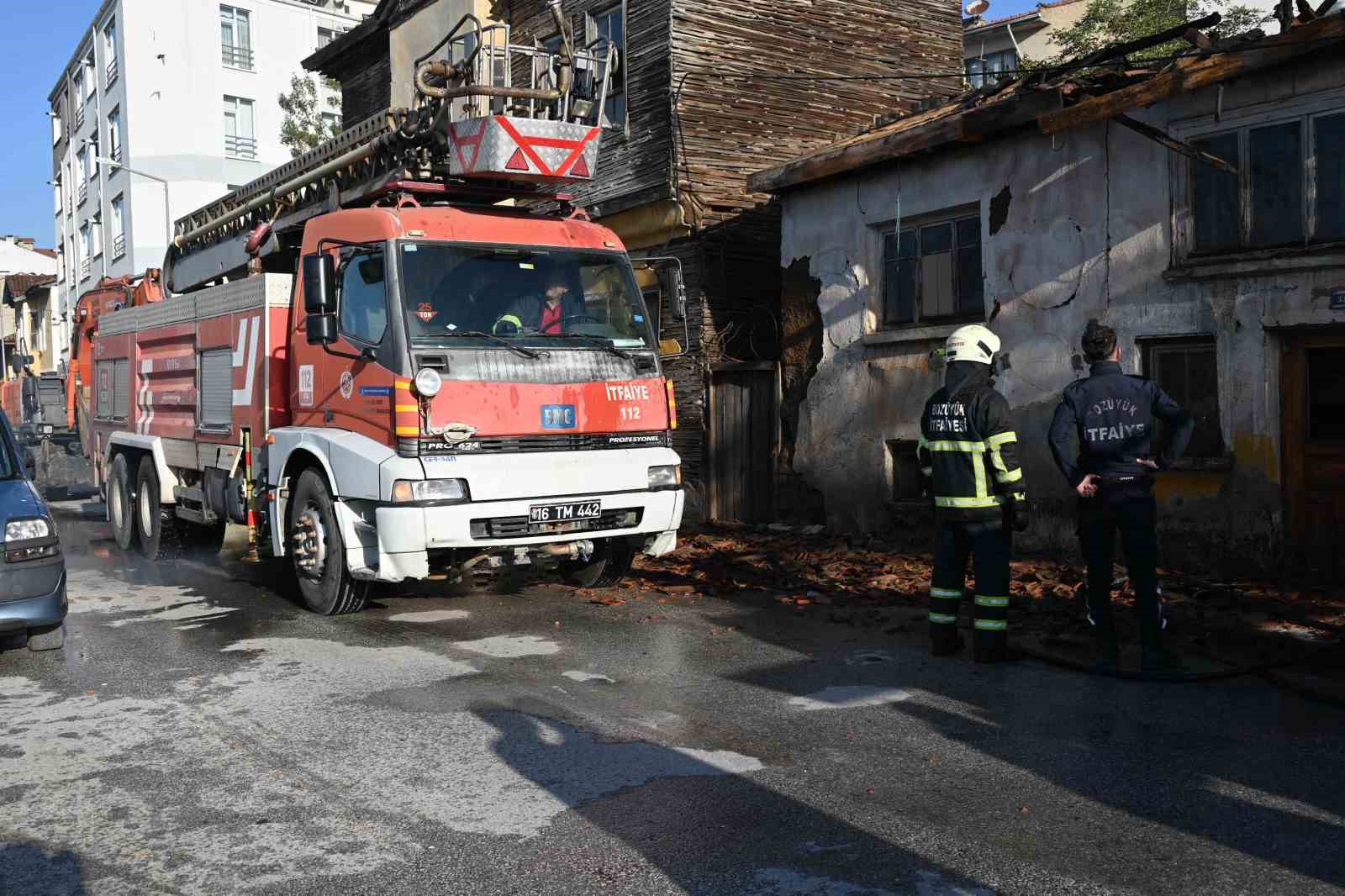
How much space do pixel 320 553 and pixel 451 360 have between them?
176 cm

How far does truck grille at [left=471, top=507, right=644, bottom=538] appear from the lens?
767cm

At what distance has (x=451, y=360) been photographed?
25.2ft

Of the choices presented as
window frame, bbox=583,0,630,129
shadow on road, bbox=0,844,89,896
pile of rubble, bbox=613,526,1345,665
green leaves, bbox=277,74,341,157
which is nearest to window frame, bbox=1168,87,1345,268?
pile of rubble, bbox=613,526,1345,665

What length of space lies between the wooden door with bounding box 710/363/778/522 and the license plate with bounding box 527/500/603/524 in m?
5.65

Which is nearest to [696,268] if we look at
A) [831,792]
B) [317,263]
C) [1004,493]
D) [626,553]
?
[626,553]

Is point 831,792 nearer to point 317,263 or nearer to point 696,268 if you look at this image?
point 317,263

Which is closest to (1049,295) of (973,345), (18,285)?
(973,345)

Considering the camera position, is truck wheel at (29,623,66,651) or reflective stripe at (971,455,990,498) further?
truck wheel at (29,623,66,651)

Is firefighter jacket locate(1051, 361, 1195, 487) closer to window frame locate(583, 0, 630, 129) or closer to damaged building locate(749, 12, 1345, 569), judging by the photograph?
damaged building locate(749, 12, 1345, 569)

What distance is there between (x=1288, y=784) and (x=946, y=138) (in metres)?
7.60

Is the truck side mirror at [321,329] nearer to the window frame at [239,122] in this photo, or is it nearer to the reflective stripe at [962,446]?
the reflective stripe at [962,446]

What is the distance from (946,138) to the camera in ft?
36.3

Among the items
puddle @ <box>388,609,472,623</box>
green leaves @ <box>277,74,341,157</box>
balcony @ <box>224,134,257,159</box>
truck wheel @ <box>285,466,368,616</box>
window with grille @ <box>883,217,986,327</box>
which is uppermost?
balcony @ <box>224,134,257,159</box>

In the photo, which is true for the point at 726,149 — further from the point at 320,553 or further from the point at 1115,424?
the point at 1115,424
